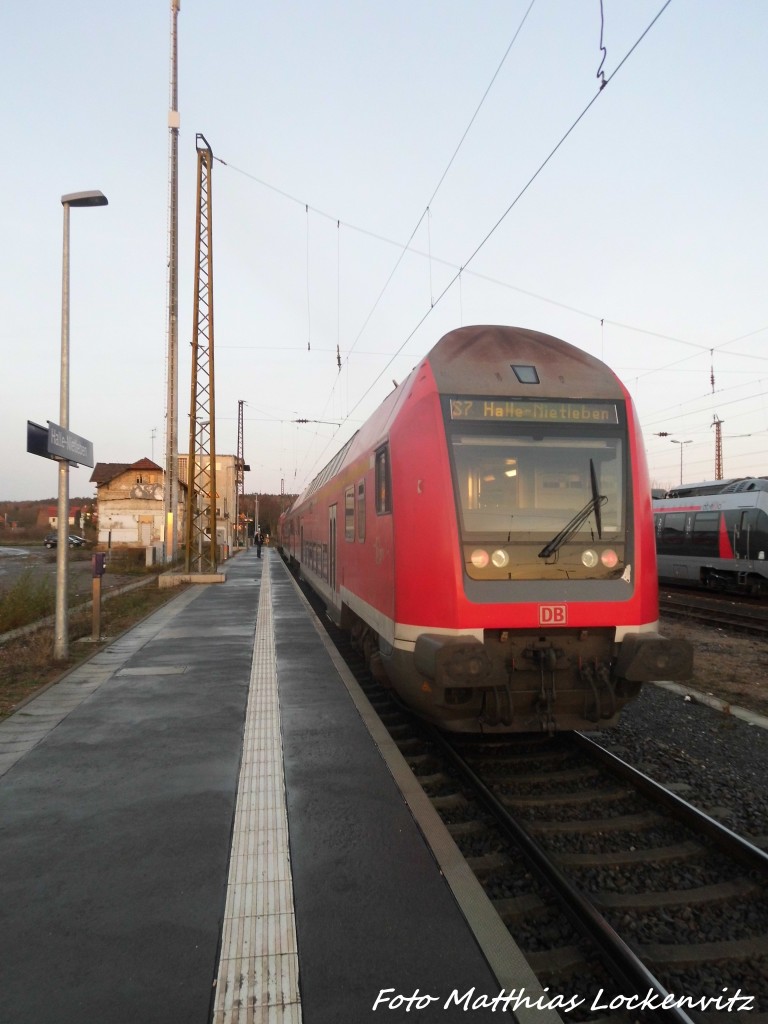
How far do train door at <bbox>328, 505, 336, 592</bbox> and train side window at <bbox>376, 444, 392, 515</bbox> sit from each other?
13.2 ft

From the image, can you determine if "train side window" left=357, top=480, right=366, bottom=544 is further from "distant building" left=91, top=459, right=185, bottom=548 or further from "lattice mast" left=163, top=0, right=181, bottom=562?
"distant building" left=91, top=459, right=185, bottom=548

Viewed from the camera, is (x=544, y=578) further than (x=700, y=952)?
Yes

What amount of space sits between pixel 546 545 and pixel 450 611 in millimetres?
915

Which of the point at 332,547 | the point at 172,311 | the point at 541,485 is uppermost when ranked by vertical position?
the point at 172,311

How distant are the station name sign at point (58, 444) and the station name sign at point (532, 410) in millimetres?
5954

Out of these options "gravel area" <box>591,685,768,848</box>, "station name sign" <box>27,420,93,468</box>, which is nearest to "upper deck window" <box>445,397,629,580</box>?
"gravel area" <box>591,685,768,848</box>

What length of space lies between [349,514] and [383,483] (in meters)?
2.51

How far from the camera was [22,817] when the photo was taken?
14.1 feet

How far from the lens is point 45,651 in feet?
32.4

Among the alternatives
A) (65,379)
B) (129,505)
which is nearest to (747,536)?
(65,379)

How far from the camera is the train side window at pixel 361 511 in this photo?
7.19 metres

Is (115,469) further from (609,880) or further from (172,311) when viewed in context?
(609,880)

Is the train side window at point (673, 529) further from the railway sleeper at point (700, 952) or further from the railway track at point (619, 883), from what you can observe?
the railway sleeper at point (700, 952)

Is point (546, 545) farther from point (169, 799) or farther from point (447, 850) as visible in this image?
point (169, 799)
